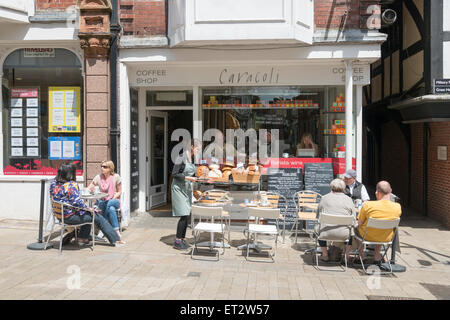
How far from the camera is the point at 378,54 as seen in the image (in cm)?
769

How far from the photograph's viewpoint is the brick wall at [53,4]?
26.9 feet

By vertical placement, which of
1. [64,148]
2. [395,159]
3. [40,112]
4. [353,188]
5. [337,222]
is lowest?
[337,222]

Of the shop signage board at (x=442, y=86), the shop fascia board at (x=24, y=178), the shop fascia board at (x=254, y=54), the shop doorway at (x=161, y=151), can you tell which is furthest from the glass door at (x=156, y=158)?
the shop signage board at (x=442, y=86)

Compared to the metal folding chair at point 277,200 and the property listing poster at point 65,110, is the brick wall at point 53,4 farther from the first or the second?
the metal folding chair at point 277,200

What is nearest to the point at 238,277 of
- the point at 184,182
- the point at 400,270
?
the point at 184,182

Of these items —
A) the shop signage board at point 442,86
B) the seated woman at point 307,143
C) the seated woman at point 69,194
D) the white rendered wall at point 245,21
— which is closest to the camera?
the seated woman at point 69,194

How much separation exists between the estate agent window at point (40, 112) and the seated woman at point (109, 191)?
1729 mm

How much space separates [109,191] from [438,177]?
23.9ft

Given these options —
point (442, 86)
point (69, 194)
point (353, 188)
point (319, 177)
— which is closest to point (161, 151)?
point (69, 194)

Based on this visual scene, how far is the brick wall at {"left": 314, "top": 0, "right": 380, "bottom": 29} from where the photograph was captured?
780 cm

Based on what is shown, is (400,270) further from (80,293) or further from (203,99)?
(203,99)

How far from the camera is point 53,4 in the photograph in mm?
8250

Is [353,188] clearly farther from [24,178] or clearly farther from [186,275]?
[24,178]

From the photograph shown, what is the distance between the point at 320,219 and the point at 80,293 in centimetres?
335
